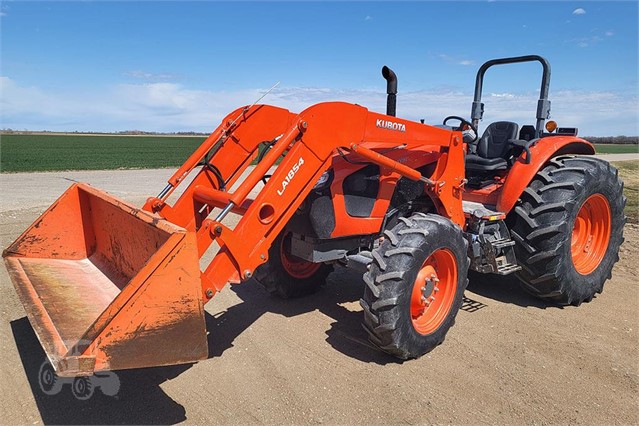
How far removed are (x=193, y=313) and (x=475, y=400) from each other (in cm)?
194

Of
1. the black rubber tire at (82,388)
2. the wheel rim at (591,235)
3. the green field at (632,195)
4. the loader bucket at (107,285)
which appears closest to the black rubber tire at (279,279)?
the loader bucket at (107,285)

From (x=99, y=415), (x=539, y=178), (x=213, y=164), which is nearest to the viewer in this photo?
(x=99, y=415)

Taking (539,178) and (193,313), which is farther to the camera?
(539,178)

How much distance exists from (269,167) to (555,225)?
288 cm

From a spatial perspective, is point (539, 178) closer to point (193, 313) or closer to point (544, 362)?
point (544, 362)

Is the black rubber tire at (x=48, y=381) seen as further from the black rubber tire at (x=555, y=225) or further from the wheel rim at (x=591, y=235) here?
the wheel rim at (x=591, y=235)

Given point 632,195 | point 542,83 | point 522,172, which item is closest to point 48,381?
point 522,172

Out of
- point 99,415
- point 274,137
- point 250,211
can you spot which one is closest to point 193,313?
point 250,211

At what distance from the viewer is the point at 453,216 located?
14.5ft

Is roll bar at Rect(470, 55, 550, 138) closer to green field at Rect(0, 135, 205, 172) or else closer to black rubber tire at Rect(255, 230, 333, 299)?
black rubber tire at Rect(255, 230, 333, 299)

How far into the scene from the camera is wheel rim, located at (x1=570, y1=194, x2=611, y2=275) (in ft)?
17.1

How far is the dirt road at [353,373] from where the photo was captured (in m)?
3.01

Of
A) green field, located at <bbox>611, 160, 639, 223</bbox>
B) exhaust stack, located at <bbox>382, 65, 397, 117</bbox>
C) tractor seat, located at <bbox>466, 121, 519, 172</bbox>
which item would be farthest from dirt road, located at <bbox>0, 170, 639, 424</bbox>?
green field, located at <bbox>611, 160, 639, 223</bbox>

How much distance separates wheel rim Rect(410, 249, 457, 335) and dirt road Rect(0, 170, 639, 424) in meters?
0.26
